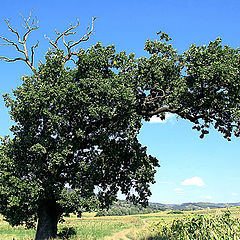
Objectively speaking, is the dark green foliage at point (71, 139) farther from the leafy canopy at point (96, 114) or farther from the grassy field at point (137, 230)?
the grassy field at point (137, 230)

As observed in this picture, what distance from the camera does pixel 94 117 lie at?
20.8 meters

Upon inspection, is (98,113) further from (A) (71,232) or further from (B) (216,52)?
(A) (71,232)

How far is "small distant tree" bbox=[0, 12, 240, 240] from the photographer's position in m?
20.9

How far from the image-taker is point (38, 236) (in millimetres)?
23375

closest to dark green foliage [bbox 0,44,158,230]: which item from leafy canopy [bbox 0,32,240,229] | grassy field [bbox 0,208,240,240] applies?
leafy canopy [bbox 0,32,240,229]

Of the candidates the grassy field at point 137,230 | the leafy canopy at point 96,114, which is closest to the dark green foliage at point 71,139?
the leafy canopy at point 96,114

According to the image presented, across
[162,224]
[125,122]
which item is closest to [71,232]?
[162,224]

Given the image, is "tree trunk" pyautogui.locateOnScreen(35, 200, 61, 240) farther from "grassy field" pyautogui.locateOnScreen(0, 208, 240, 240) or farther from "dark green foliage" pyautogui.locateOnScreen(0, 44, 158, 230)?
"grassy field" pyautogui.locateOnScreen(0, 208, 240, 240)

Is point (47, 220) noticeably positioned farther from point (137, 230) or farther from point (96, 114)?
point (137, 230)

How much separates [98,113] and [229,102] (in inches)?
402

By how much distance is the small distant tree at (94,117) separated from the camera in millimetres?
20891

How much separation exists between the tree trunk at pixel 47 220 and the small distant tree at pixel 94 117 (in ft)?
0.27

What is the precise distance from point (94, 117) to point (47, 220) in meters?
10.5

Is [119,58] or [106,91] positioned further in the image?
[119,58]
